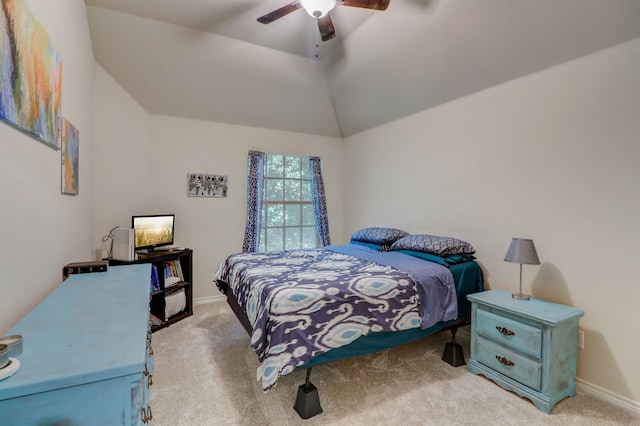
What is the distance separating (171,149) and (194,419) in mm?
3093

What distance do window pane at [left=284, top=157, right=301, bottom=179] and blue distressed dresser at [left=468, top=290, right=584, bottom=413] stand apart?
10.4 ft

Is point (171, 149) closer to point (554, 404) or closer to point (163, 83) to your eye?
point (163, 83)

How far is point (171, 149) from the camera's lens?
3812mm

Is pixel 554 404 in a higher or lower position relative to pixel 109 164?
lower

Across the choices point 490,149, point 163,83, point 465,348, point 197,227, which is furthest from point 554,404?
point 163,83

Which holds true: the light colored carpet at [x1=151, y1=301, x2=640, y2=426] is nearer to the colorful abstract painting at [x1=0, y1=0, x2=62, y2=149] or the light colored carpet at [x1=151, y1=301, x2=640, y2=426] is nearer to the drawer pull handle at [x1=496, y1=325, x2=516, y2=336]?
the drawer pull handle at [x1=496, y1=325, x2=516, y2=336]

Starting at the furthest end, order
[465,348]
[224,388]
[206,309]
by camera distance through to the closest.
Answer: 1. [206,309]
2. [465,348]
3. [224,388]

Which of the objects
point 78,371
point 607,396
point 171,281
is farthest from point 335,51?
point 607,396

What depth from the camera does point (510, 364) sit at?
212cm

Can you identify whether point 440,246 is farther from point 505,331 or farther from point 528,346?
point 528,346

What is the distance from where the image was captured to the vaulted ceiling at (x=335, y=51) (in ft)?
7.26

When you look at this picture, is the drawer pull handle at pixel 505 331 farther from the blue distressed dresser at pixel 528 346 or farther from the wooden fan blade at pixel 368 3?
the wooden fan blade at pixel 368 3

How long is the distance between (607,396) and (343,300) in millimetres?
1952

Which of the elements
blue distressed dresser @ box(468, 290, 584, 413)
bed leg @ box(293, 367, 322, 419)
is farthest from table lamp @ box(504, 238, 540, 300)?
bed leg @ box(293, 367, 322, 419)
